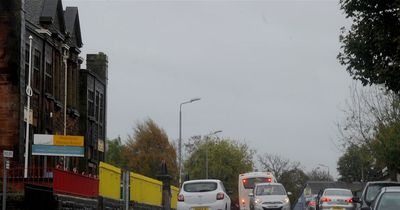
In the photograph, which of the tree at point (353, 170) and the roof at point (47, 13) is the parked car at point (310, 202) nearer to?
the roof at point (47, 13)

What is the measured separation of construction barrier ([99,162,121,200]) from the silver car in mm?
12789

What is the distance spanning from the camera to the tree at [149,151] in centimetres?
7500

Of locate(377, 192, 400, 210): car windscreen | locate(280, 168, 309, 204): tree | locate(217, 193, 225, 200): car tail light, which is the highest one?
locate(280, 168, 309, 204): tree

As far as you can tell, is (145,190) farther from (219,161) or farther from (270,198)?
(219,161)

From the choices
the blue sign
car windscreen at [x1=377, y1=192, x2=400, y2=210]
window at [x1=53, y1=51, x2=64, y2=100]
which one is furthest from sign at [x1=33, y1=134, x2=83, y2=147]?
car windscreen at [x1=377, y1=192, x2=400, y2=210]

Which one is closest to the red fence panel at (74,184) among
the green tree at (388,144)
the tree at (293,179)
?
the green tree at (388,144)

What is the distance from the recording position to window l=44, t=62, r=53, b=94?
3803cm

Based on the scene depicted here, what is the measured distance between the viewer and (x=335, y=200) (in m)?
29.6

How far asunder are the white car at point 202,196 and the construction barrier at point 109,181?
2.77 m

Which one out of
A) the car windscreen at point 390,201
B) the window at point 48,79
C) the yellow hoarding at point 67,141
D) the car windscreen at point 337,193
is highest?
the window at point 48,79

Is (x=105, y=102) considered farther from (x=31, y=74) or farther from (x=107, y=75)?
(x=31, y=74)

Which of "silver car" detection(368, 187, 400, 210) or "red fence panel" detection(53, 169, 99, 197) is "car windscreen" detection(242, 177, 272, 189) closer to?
"red fence panel" detection(53, 169, 99, 197)

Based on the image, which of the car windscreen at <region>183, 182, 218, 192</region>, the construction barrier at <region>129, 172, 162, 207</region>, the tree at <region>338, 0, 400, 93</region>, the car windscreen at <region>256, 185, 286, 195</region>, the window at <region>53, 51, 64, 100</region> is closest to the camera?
the tree at <region>338, 0, 400, 93</region>

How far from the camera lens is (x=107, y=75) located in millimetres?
52312
